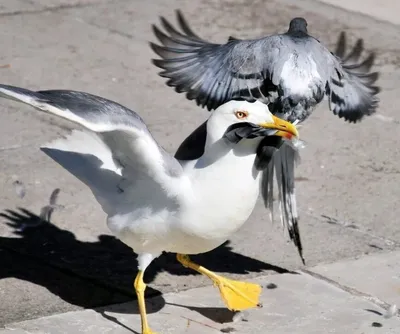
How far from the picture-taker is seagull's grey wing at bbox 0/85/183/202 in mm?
5164

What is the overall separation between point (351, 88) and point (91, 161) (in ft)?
5.26

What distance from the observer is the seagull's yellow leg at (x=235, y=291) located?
229 inches

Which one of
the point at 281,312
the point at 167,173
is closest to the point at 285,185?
the point at 281,312

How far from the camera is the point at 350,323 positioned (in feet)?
19.1

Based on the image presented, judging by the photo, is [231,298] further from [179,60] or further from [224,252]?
[179,60]

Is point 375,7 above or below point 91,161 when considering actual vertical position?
above

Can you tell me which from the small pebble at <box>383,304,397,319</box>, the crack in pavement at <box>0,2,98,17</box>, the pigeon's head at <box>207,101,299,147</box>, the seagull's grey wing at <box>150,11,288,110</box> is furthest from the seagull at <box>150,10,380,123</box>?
the crack in pavement at <box>0,2,98,17</box>

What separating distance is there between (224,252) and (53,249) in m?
0.96

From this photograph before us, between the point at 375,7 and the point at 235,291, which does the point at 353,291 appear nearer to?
the point at 235,291

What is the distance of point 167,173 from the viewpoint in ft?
17.8

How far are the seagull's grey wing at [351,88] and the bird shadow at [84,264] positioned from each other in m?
0.96

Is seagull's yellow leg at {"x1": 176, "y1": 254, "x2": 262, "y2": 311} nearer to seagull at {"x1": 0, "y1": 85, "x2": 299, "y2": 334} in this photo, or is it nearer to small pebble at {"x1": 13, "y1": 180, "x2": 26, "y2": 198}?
seagull at {"x1": 0, "y1": 85, "x2": 299, "y2": 334}

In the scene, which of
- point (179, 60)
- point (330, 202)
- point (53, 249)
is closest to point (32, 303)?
point (53, 249)

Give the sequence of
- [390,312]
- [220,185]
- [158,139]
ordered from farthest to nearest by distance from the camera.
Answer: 1. [158,139]
2. [390,312]
3. [220,185]
